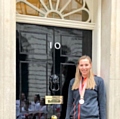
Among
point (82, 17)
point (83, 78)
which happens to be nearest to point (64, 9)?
point (82, 17)

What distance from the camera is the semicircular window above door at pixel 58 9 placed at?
4434 millimetres

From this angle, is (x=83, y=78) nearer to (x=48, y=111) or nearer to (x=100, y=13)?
(x=48, y=111)

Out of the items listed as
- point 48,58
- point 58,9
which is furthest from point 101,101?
point 58,9

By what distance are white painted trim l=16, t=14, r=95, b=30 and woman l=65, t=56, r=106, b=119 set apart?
2.33ft

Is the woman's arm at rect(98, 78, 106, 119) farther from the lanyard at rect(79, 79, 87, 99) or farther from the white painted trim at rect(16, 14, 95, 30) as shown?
the white painted trim at rect(16, 14, 95, 30)

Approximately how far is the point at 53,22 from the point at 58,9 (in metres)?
0.23

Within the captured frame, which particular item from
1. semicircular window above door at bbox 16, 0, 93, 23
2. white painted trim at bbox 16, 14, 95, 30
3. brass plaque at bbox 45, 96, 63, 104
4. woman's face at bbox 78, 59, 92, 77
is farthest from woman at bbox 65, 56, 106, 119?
semicircular window above door at bbox 16, 0, 93, 23

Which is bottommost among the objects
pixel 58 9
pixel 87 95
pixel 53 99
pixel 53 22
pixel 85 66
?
pixel 53 99

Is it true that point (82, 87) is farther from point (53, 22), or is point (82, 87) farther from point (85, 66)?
point (53, 22)

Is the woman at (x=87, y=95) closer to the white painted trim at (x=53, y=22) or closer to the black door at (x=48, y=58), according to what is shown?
Result: the black door at (x=48, y=58)

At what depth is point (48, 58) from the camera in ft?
14.9

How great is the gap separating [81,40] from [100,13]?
49cm

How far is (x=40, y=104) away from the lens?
449cm

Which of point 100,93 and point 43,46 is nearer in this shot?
point 100,93
